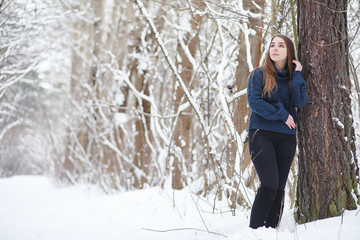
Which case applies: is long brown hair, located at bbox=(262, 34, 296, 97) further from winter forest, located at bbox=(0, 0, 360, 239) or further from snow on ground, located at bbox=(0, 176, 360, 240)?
snow on ground, located at bbox=(0, 176, 360, 240)

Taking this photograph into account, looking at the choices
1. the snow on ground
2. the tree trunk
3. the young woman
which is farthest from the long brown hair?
the snow on ground

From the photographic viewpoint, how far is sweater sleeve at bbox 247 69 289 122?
279cm

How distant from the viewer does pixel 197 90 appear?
7.50 metres

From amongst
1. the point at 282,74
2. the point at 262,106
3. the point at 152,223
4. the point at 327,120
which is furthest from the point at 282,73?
the point at 152,223

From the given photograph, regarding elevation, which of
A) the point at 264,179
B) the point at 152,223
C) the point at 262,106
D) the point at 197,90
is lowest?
the point at 152,223

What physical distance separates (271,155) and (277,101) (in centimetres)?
43

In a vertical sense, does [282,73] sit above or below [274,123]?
above

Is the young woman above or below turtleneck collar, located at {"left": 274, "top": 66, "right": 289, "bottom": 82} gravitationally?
below

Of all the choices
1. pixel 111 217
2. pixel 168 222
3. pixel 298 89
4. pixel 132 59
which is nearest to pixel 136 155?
pixel 132 59

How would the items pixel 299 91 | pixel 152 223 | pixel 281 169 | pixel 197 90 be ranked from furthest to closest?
pixel 197 90 < pixel 152 223 < pixel 281 169 < pixel 299 91

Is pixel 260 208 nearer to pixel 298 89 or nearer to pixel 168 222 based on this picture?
pixel 298 89

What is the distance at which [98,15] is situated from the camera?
10.8 meters

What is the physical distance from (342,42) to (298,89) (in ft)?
1.64

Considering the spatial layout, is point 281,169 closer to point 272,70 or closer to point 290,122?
point 290,122
